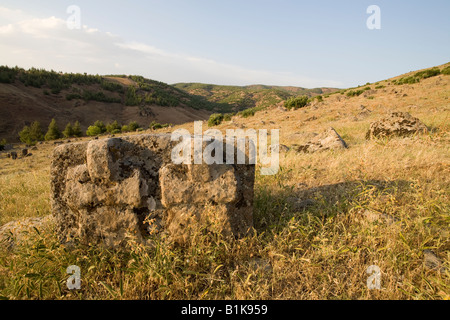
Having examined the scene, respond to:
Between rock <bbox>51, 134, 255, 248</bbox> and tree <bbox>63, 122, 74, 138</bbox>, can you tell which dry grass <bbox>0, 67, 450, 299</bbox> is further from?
tree <bbox>63, 122, 74, 138</bbox>

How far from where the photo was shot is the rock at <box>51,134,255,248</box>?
247 cm

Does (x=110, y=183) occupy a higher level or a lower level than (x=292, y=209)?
higher

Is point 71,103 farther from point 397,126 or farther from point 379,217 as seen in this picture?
point 379,217

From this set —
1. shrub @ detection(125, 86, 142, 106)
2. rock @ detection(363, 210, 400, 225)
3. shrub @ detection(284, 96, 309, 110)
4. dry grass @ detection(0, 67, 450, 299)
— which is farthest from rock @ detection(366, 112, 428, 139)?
shrub @ detection(125, 86, 142, 106)

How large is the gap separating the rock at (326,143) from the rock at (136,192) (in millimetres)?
4925

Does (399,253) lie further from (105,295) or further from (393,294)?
(105,295)

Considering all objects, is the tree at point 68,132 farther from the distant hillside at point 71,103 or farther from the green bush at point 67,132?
the distant hillside at point 71,103

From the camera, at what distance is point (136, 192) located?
2.46m

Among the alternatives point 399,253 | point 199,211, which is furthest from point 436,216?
point 199,211

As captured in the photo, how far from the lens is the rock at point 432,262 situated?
6.73ft

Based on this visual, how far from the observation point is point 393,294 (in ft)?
6.21

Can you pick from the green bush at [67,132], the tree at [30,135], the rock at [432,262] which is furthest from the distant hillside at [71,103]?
the rock at [432,262]

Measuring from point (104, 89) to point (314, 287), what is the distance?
72.0 m

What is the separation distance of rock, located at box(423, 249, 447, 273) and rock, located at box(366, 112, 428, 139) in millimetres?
5600
